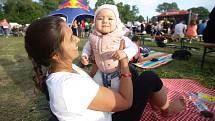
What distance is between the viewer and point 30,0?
73.4m

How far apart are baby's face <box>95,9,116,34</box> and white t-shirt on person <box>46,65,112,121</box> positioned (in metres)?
1.32

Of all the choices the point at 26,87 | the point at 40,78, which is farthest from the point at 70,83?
the point at 26,87

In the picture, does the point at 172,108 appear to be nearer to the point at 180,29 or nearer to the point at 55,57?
the point at 55,57

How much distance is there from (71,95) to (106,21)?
4.95 feet

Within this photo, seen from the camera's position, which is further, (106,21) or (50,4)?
(50,4)

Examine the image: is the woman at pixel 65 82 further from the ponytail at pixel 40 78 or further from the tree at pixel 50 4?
the tree at pixel 50 4

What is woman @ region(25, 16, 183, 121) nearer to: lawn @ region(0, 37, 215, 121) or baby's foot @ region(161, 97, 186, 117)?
baby's foot @ region(161, 97, 186, 117)

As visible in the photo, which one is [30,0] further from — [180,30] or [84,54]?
[84,54]

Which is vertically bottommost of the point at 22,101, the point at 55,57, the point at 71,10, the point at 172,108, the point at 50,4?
the point at 22,101

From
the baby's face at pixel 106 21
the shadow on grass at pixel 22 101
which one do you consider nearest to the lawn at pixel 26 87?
the shadow on grass at pixel 22 101

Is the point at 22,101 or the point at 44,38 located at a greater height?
the point at 44,38

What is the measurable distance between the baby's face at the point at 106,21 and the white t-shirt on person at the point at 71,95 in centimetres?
132

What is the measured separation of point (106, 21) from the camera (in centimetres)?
303

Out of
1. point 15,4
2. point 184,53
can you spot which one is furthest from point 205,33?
point 15,4
